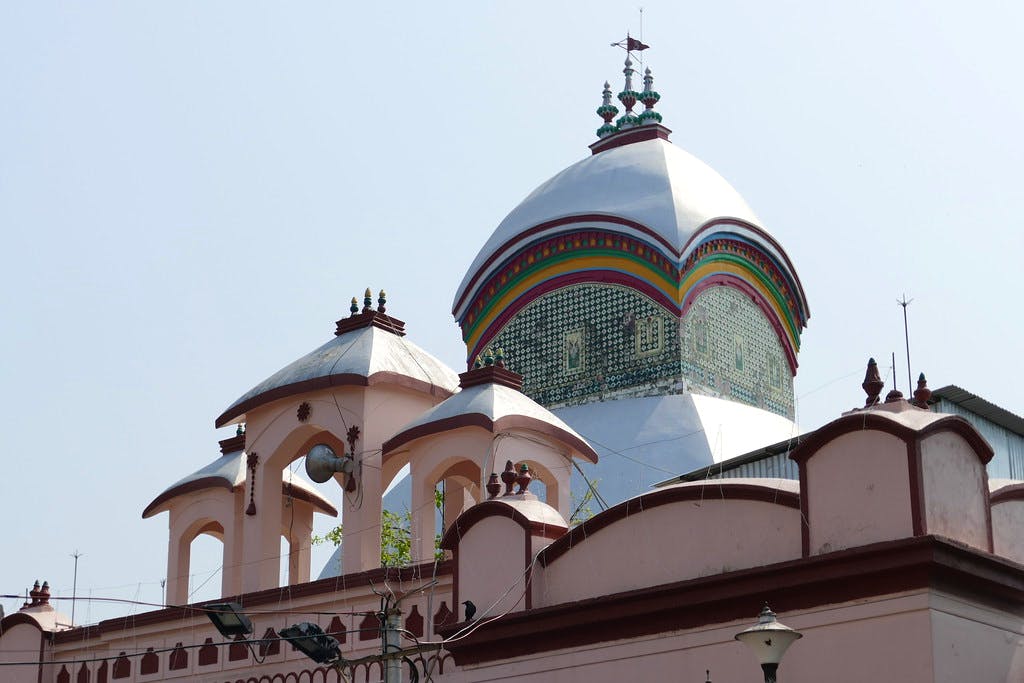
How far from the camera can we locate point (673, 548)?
13.8 m

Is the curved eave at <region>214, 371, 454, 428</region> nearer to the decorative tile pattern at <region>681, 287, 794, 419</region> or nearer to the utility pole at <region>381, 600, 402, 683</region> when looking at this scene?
the utility pole at <region>381, 600, 402, 683</region>

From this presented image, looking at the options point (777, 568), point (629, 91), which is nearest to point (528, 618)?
point (777, 568)

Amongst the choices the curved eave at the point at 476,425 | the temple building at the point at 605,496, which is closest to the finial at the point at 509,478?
the temple building at the point at 605,496

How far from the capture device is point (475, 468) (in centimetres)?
1855

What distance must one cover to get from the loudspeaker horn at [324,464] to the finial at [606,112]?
45.3 feet

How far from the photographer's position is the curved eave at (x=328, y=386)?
60.2ft

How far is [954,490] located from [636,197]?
1605 centimetres

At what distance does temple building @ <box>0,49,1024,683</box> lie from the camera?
1244 cm

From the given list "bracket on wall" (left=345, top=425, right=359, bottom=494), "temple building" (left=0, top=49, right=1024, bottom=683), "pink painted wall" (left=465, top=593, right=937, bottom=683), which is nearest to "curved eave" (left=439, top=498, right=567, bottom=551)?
"temple building" (left=0, top=49, right=1024, bottom=683)

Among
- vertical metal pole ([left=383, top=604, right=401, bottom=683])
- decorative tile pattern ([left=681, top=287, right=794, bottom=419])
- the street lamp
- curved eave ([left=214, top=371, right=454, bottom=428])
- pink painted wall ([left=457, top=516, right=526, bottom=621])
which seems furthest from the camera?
decorative tile pattern ([left=681, top=287, right=794, bottom=419])

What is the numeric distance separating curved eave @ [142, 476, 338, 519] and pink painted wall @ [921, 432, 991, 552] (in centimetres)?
949

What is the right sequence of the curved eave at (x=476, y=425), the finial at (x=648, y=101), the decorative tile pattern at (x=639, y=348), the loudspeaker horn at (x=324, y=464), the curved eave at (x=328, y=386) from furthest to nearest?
the finial at (x=648, y=101) < the decorative tile pattern at (x=639, y=348) < the curved eave at (x=328, y=386) < the loudspeaker horn at (x=324, y=464) < the curved eave at (x=476, y=425)

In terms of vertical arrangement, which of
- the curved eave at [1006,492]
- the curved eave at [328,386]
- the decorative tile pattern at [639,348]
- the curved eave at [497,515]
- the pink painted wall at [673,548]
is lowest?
the pink painted wall at [673,548]

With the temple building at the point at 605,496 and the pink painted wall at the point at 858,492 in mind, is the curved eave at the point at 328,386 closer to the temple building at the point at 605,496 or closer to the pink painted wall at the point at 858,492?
the temple building at the point at 605,496
